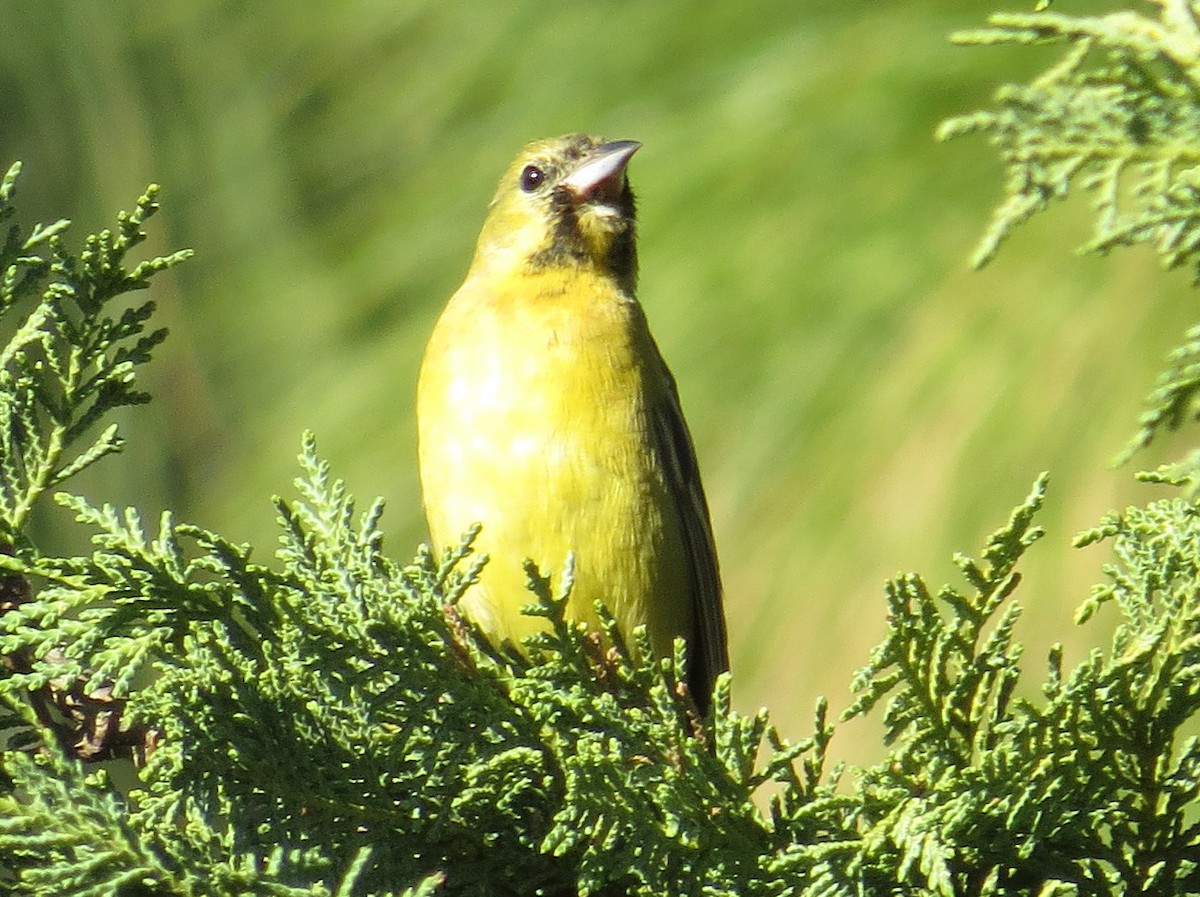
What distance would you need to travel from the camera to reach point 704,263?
3.03m

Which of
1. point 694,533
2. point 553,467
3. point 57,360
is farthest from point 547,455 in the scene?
point 57,360

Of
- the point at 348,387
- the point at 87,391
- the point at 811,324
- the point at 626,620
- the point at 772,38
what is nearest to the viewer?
the point at 87,391

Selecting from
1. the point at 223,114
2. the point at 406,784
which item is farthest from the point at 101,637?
the point at 223,114

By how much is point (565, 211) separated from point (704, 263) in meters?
0.77

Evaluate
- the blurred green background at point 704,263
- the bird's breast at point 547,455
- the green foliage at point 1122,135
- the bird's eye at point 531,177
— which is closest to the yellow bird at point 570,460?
the bird's breast at point 547,455

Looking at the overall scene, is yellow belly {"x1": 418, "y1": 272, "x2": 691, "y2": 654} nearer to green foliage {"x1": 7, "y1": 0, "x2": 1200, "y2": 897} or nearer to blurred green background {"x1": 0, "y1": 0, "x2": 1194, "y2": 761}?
blurred green background {"x1": 0, "y1": 0, "x2": 1194, "y2": 761}

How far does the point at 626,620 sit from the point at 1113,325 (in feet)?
3.30

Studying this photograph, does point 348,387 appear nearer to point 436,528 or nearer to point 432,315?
point 432,315

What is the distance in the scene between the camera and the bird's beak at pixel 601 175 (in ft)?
11.5

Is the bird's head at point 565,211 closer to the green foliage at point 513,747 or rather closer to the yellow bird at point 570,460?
the yellow bird at point 570,460

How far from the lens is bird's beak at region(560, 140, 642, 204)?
11.5ft

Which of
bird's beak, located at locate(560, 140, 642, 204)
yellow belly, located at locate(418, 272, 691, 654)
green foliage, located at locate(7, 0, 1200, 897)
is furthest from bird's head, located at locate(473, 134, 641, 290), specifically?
green foliage, located at locate(7, 0, 1200, 897)

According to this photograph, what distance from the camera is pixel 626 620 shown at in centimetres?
301

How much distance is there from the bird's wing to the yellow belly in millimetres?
39
